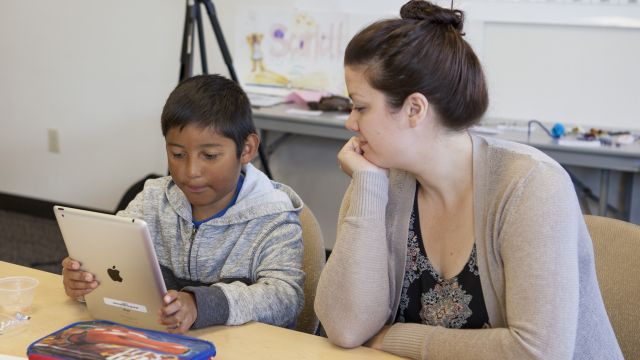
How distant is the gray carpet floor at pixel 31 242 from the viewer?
3.68 metres

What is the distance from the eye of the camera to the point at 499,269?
127 cm

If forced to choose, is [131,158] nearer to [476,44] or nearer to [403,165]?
[476,44]

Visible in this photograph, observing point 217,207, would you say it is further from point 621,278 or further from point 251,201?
point 621,278

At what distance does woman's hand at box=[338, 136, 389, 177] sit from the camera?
1.38 metres

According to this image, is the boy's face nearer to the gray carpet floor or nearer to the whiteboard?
the whiteboard

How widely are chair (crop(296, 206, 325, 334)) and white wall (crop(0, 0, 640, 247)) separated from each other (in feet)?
5.41

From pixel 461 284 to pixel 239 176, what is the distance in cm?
58

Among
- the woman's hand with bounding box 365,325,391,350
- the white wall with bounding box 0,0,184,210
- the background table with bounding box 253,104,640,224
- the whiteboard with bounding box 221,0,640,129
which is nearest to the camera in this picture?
the woman's hand with bounding box 365,325,391,350

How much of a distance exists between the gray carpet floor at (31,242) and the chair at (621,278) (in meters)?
2.73

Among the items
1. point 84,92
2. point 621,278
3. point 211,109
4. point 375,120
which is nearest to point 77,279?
point 211,109

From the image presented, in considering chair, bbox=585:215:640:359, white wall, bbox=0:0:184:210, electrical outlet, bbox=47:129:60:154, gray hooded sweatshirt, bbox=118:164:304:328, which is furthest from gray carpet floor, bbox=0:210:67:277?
chair, bbox=585:215:640:359

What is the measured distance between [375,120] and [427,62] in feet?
0.43

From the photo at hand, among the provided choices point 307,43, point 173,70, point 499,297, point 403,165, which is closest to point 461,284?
point 499,297

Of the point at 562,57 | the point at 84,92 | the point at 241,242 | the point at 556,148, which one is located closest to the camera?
the point at 241,242
